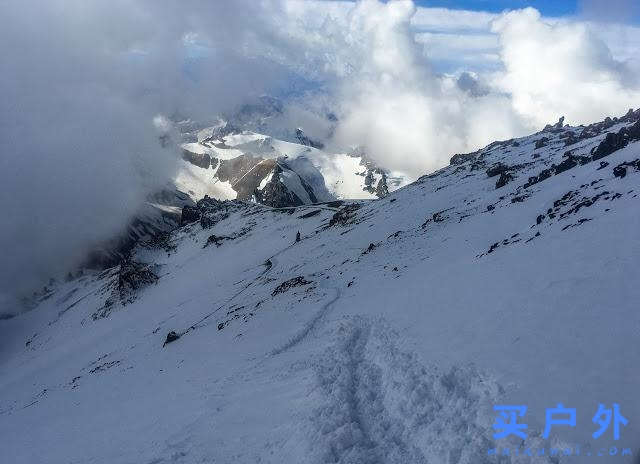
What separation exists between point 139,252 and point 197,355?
284 ft

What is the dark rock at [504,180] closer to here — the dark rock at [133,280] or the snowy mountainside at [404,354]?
the snowy mountainside at [404,354]

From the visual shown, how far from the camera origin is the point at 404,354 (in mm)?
Answer: 18406

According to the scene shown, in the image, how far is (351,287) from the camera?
116ft

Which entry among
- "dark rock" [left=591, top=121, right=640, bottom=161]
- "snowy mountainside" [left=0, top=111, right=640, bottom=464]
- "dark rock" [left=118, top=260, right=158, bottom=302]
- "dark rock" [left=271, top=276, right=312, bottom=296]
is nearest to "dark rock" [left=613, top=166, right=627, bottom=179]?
"snowy mountainside" [left=0, top=111, right=640, bottom=464]

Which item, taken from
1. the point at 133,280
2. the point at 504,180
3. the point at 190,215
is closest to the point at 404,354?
the point at 504,180

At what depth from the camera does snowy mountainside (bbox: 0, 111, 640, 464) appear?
1241cm

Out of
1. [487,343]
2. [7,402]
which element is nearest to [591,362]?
[487,343]

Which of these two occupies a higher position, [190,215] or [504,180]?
[190,215]

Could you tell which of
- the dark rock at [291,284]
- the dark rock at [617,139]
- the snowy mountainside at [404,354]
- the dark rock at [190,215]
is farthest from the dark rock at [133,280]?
the dark rock at [617,139]

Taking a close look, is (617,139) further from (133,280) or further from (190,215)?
(190,215)

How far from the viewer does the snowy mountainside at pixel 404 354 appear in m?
12.4

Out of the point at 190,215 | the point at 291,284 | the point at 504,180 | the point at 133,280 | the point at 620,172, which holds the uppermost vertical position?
the point at 190,215

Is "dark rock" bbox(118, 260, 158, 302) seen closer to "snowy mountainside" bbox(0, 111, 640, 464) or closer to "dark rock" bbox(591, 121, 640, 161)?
"snowy mountainside" bbox(0, 111, 640, 464)

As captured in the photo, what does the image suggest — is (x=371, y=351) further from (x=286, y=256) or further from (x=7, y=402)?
(x=7, y=402)
